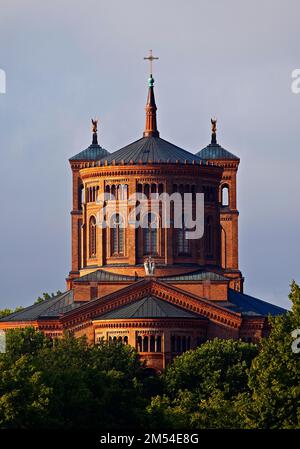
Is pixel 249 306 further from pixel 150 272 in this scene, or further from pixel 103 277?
pixel 103 277

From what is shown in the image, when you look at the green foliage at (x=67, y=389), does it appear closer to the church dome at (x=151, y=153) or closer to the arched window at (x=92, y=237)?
the arched window at (x=92, y=237)

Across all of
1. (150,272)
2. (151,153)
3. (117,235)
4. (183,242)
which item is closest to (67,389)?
(150,272)

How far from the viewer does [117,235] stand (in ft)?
631

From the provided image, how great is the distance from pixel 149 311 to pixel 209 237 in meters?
13.3

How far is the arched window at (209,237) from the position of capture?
633ft

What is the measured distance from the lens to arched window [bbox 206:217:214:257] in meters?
A: 193

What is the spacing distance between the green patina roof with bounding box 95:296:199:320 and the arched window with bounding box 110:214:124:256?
8665 mm

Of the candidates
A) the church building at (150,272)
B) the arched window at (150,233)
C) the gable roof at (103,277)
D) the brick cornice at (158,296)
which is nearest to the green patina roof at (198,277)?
the church building at (150,272)

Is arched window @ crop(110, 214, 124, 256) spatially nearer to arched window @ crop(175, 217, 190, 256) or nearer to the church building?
the church building

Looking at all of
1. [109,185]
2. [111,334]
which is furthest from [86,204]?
[111,334]

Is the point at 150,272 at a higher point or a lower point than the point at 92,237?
lower

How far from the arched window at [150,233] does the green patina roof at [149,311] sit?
779 centimetres
